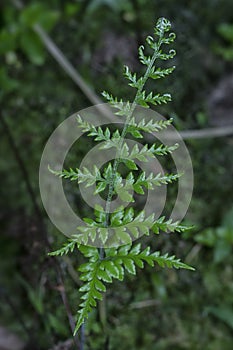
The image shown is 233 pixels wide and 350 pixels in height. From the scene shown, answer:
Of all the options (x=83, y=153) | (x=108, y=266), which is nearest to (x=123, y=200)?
(x=108, y=266)

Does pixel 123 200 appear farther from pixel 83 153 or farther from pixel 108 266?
pixel 83 153

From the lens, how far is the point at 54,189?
199 cm

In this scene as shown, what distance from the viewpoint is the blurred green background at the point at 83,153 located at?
1.79m

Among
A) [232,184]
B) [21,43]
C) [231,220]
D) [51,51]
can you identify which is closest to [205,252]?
[231,220]

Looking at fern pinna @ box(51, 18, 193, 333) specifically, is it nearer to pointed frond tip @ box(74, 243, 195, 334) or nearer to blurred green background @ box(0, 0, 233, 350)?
pointed frond tip @ box(74, 243, 195, 334)

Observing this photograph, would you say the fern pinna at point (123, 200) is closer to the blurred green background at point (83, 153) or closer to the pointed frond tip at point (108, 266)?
the pointed frond tip at point (108, 266)

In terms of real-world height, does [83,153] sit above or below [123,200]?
below

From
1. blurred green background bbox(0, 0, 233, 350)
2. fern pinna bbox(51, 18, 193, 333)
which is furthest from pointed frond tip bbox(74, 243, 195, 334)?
blurred green background bbox(0, 0, 233, 350)

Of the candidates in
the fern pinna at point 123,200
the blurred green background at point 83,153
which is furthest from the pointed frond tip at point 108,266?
the blurred green background at point 83,153

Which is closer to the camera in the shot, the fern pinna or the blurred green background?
the fern pinna

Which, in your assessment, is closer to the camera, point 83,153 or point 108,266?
point 108,266

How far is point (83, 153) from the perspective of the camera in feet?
6.96

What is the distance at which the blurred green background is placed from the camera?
1.79 meters

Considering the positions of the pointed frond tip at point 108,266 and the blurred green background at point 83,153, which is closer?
the pointed frond tip at point 108,266
